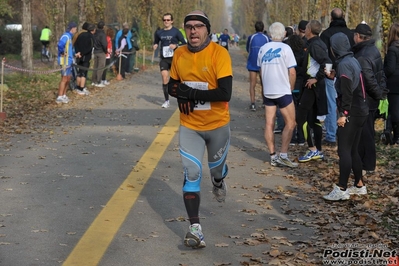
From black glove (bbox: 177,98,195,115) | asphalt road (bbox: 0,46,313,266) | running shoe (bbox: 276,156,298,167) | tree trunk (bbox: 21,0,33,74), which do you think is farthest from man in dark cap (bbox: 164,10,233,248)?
tree trunk (bbox: 21,0,33,74)

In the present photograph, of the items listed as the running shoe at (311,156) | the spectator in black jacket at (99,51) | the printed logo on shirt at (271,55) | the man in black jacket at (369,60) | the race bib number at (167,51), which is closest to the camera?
the man in black jacket at (369,60)

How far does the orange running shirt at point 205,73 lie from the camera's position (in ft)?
21.5

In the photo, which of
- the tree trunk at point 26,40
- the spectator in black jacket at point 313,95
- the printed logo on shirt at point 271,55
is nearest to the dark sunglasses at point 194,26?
the printed logo on shirt at point 271,55

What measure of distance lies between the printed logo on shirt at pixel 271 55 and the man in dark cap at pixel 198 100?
3953 millimetres

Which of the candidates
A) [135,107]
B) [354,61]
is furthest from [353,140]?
[135,107]

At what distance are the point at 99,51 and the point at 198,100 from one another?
1786 centimetres

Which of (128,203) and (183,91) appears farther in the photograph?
(128,203)

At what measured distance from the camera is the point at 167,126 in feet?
47.5

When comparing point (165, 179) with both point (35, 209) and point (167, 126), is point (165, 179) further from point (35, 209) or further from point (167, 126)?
point (167, 126)

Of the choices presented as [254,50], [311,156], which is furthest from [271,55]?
[254,50]

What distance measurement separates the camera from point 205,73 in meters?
6.61

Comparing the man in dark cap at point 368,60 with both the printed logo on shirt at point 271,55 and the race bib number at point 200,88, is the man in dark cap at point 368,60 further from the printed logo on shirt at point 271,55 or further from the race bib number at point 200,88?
the race bib number at point 200,88

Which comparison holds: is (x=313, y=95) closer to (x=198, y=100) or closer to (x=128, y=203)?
(x=128, y=203)

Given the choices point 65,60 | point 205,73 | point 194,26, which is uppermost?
point 194,26
